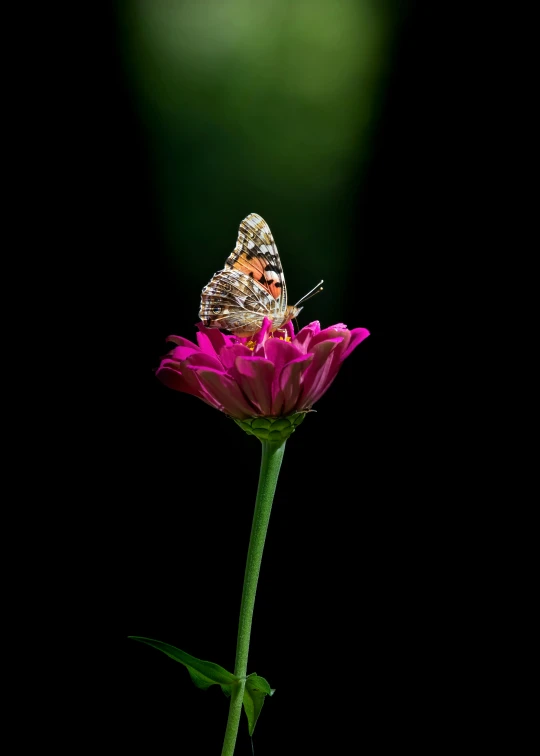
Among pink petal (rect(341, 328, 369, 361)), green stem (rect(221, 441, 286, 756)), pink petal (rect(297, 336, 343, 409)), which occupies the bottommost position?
green stem (rect(221, 441, 286, 756))

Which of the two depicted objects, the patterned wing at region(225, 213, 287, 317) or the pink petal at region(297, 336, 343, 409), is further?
the patterned wing at region(225, 213, 287, 317)

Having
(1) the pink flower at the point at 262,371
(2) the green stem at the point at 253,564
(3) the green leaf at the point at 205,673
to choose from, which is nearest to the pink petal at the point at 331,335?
(1) the pink flower at the point at 262,371

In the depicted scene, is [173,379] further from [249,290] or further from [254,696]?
[254,696]

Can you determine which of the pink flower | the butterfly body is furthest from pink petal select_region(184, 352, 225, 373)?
the butterfly body

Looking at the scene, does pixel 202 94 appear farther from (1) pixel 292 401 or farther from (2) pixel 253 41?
(1) pixel 292 401

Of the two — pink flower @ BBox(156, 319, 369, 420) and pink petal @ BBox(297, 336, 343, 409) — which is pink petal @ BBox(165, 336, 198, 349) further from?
pink petal @ BBox(297, 336, 343, 409)

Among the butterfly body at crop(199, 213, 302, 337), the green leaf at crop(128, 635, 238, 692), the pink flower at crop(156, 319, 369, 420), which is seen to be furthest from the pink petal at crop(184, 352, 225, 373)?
the green leaf at crop(128, 635, 238, 692)

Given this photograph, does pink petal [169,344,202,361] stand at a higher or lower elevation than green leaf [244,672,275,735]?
higher

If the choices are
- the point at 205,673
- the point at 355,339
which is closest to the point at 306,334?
the point at 355,339
